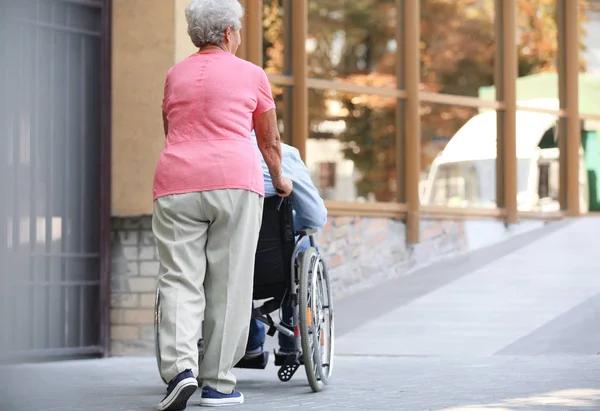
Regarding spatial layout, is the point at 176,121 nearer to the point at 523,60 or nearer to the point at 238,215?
the point at 238,215

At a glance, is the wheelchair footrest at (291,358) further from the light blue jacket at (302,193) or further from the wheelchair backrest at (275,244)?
the light blue jacket at (302,193)

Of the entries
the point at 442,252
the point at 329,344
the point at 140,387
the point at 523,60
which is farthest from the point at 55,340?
the point at 523,60

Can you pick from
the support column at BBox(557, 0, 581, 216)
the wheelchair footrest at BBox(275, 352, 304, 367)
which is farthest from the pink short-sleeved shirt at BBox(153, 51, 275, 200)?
the support column at BBox(557, 0, 581, 216)

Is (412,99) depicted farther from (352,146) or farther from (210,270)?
(210,270)

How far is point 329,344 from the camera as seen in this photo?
6707mm

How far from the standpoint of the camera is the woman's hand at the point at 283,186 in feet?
20.1

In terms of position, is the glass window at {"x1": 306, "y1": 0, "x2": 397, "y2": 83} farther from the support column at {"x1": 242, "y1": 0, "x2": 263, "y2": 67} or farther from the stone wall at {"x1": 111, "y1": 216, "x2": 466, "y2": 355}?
the stone wall at {"x1": 111, "y1": 216, "x2": 466, "y2": 355}

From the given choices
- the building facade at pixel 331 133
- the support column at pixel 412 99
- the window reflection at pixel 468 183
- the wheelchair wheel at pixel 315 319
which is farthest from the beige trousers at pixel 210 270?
the window reflection at pixel 468 183

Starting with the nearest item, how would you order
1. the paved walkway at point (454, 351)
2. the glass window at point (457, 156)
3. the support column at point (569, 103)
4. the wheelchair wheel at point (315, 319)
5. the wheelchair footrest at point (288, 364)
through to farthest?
the paved walkway at point (454, 351)
the wheelchair wheel at point (315, 319)
the wheelchair footrest at point (288, 364)
the glass window at point (457, 156)
the support column at point (569, 103)

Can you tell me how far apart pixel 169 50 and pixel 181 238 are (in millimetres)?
3194

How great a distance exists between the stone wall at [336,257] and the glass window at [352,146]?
364 millimetres

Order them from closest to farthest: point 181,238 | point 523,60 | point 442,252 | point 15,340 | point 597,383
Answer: point 181,238, point 597,383, point 15,340, point 442,252, point 523,60

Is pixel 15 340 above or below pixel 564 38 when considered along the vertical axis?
below

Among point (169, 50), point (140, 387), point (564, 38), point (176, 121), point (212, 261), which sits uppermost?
point (564, 38)
